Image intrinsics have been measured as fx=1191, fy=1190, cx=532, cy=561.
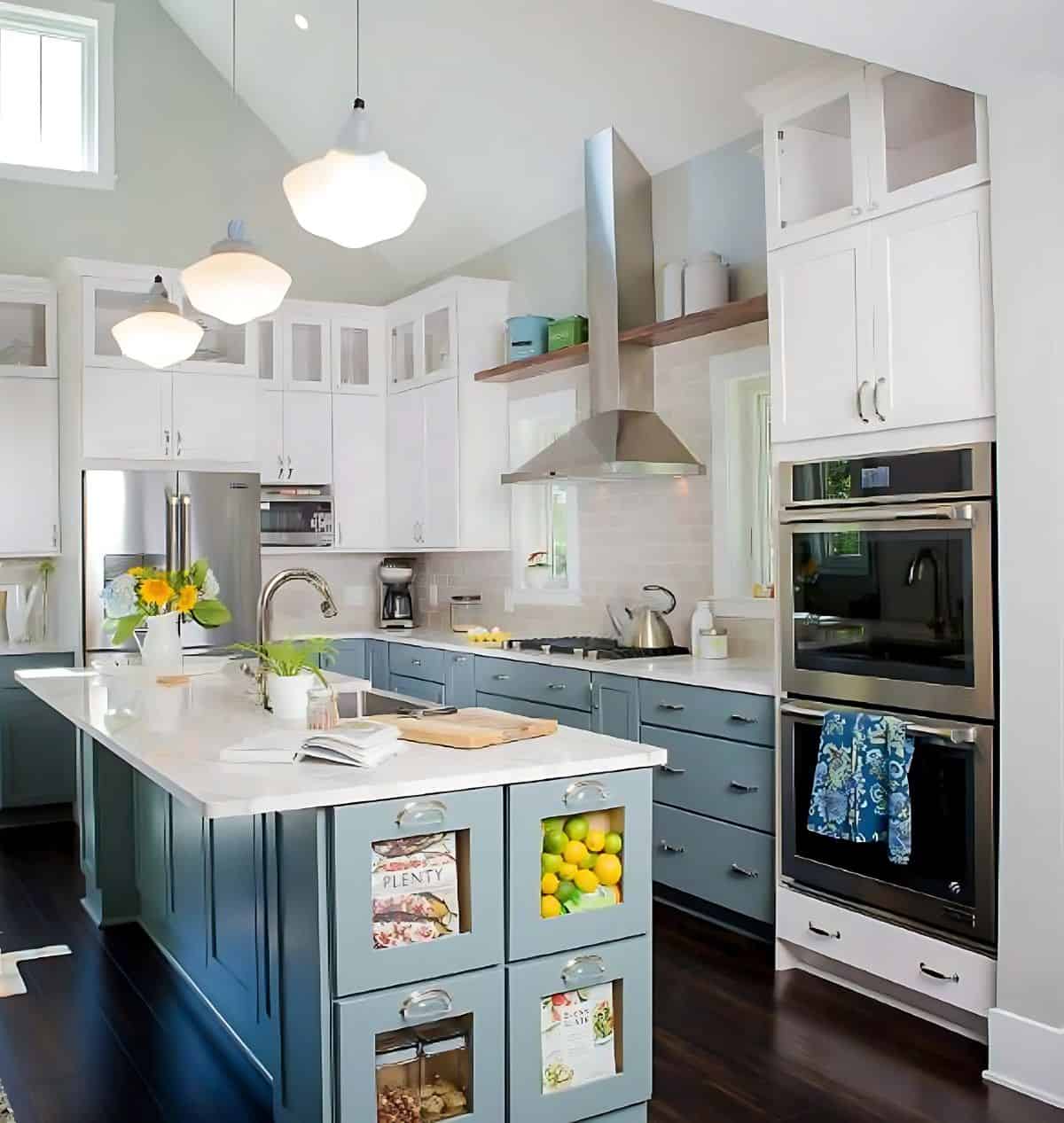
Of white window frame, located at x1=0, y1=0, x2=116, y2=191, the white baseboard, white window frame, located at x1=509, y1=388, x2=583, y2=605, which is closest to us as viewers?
the white baseboard

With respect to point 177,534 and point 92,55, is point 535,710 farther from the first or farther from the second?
point 92,55

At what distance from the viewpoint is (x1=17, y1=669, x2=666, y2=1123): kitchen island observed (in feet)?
7.53

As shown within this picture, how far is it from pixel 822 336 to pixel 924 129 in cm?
64

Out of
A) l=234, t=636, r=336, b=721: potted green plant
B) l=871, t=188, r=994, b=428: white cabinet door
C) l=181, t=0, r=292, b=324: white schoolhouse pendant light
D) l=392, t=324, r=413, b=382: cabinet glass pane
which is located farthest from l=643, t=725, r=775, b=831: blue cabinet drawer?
l=392, t=324, r=413, b=382: cabinet glass pane

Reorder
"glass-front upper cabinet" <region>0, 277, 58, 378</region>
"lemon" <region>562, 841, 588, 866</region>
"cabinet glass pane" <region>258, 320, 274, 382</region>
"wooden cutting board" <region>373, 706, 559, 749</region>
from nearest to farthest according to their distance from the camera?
"lemon" <region>562, 841, 588, 866</region> → "wooden cutting board" <region>373, 706, 559, 749</region> → "glass-front upper cabinet" <region>0, 277, 58, 378</region> → "cabinet glass pane" <region>258, 320, 274, 382</region>

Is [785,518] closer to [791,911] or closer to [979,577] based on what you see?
[979,577]

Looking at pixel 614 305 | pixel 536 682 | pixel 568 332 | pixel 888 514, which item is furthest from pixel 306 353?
pixel 888 514

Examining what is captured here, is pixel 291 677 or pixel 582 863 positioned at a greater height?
pixel 291 677

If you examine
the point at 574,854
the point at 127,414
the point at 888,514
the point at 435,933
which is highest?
the point at 127,414

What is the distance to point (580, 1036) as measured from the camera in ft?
8.48

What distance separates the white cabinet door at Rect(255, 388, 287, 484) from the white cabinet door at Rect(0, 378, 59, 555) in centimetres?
107

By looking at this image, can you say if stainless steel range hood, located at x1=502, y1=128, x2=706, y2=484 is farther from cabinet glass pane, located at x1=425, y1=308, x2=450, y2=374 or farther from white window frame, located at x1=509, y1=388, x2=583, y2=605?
cabinet glass pane, located at x1=425, y1=308, x2=450, y2=374

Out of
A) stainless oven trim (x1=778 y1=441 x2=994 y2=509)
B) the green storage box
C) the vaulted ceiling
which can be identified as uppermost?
the vaulted ceiling

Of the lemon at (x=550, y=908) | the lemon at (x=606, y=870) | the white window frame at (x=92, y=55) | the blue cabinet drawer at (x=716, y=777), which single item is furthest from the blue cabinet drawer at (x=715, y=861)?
the white window frame at (x=92, y=55)
